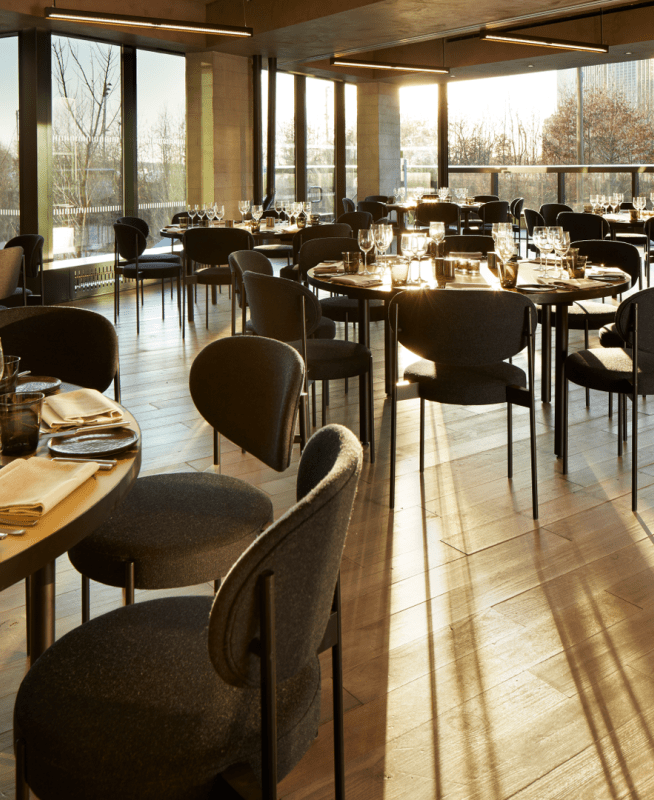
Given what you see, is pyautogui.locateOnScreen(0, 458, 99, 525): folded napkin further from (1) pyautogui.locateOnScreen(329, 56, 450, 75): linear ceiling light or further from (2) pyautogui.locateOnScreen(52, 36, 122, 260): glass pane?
(1) pyautogui.locateOnScreen(329, 56, 450, 75): linear ceiling light

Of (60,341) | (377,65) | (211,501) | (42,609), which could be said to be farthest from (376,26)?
(42,609)

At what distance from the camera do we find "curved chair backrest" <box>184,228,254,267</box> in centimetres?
591

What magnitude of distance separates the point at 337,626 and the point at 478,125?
1378cm

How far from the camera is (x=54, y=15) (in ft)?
22.1

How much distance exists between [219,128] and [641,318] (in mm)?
7995

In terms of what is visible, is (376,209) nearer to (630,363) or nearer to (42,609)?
(630,363)

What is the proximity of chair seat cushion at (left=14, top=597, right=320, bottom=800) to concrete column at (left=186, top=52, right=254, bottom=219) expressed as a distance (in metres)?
9.24

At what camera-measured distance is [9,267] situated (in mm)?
4688

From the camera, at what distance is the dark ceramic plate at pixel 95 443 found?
1.38 m

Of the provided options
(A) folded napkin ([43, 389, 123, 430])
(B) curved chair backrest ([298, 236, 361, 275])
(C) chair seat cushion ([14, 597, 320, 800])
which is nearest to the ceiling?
(B) curved chair backrest ([298, 236, 361, 275])

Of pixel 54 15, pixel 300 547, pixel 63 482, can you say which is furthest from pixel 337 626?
pixel 54 15

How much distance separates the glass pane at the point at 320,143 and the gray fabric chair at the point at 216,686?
10.9 m

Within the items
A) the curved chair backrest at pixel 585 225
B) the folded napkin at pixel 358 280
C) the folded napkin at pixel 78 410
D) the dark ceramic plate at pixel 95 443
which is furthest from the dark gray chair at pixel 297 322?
the curved chair backrest at pixel 585 225

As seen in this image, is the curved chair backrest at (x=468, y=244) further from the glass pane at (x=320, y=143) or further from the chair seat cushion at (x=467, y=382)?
the glass pane at (x=320, y=143)
